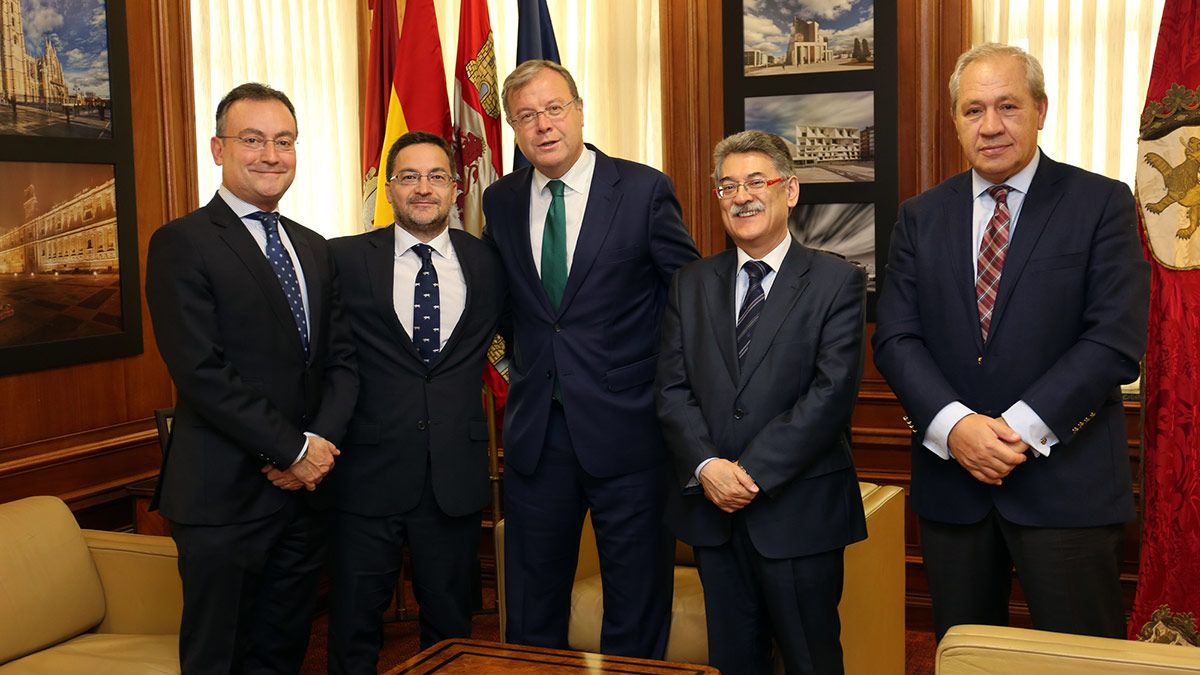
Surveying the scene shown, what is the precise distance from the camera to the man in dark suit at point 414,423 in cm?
301

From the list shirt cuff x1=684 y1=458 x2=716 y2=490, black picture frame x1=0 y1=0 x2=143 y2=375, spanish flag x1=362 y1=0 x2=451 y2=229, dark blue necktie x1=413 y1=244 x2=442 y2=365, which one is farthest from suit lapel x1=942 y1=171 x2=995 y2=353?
black picture frame x1=0 y1=0 x2=143 y2=375

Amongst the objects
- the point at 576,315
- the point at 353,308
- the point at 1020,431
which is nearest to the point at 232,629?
the point at 353,308

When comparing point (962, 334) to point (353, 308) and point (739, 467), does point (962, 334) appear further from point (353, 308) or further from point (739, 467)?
point (353, 308)

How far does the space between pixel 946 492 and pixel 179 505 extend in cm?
185

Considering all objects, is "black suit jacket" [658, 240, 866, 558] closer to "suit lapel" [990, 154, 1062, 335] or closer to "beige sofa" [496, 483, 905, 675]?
"suit lapel" [990, 154, 1062, 335]

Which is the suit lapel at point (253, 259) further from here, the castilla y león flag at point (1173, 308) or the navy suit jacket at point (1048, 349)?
the castilla y león flag at point (1173, 308)

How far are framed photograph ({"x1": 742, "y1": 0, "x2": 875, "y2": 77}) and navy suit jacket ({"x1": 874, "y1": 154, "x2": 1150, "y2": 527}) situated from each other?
5.81ft

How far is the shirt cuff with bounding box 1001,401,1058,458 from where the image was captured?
235cm

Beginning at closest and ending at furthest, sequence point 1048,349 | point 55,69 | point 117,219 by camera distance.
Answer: point 1048,349
point 55,69
point 117,219

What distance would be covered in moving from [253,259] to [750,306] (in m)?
1.26

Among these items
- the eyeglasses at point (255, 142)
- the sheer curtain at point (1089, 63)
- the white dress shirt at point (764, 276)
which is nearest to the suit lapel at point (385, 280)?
the eyeglasses at point (255, 142)

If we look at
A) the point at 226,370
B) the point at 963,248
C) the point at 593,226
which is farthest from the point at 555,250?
the point at 963,248

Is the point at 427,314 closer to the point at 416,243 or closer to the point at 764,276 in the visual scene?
the point at 416,243

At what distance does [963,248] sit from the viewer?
253cm
